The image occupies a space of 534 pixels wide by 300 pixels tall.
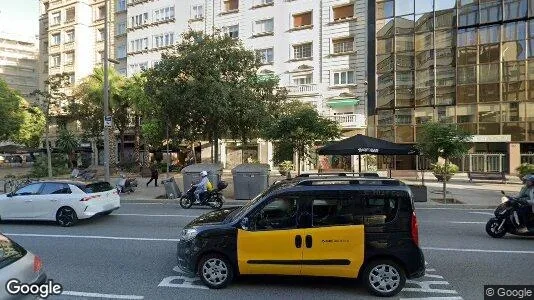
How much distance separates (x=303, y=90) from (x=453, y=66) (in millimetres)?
11770

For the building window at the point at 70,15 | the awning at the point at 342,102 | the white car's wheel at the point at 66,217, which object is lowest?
the white car's wheel at the point at 66,217

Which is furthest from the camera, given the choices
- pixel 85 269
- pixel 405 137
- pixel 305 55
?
pixel 305 55

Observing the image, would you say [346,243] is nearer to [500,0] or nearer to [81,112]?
[500,0]

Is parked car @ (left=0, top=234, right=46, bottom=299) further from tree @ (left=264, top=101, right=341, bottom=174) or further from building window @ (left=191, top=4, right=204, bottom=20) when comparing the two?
building window @ (left=191, top=4, right=204, bottom=20)

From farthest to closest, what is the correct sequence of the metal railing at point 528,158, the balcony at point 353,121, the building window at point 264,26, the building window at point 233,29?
the building window at point 233,29 < the building window at point 264,26 < the balcony at point 353,121 < the metal railing at point 528,158

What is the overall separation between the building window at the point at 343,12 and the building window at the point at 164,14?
17.2 metres

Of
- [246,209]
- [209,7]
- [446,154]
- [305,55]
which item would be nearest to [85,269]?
[246,209]

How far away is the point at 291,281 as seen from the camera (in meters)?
6.05

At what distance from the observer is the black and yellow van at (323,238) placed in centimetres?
549

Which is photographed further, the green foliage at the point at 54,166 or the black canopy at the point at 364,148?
the green foliage at the point at 54,166

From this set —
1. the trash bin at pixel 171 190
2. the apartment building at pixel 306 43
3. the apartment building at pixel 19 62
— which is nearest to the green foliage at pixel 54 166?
the apartment building at pixel 306 43

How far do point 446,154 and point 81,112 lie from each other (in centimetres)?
3182

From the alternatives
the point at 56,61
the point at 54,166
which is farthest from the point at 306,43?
the point at 56,61

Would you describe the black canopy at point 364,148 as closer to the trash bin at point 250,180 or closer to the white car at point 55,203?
the trash bin at point 250,180
